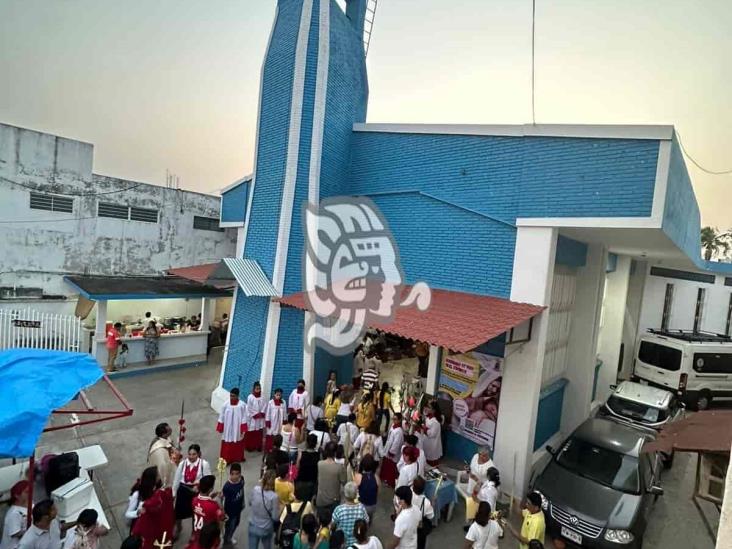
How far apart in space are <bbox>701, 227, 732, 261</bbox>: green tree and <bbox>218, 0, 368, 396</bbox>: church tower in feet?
119

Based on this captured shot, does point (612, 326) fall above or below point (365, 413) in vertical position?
above

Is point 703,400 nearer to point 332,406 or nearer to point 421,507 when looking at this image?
point 332,406

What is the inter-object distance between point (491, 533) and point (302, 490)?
2283 mm

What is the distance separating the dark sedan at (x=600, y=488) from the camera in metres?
5.39

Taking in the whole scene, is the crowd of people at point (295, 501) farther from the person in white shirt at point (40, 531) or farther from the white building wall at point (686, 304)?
the white building wall at point (686, 304)

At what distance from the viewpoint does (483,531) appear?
4270 mm

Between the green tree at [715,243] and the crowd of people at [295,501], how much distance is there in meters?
37.0

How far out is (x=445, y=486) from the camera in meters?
5.96

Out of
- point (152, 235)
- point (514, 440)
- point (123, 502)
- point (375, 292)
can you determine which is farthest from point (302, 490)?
point (152, 235)

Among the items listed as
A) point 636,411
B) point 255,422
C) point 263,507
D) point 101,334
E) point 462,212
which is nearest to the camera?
point 263,507

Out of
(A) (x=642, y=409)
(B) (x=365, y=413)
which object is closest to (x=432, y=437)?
(B) (x=365, y=413)

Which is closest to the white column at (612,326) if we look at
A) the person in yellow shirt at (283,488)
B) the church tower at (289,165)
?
the church tower at (289,165)

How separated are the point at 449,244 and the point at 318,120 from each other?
4.35 m

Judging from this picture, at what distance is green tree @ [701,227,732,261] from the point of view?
31922 millimetres
